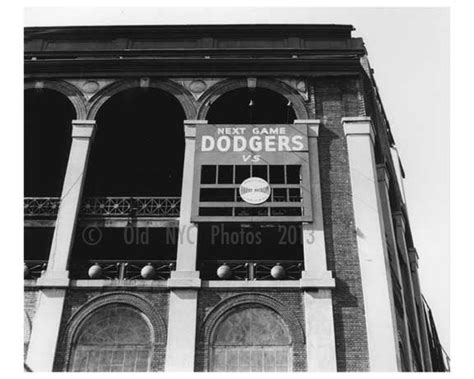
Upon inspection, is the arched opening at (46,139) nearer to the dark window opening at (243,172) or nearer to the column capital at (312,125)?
the dark window opening at (243,172)

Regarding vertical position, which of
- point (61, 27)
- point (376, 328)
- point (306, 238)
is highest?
point (61, 27)

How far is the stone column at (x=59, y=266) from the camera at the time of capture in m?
16.4

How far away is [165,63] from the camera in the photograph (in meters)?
21.7

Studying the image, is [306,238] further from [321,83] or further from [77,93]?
[77,93]

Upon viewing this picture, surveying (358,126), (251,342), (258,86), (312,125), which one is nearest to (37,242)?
(251,342)

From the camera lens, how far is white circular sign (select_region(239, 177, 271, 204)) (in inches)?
750

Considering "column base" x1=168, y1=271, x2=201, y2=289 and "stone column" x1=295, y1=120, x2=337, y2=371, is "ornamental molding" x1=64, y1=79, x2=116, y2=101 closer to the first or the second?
"column base" x1=168, y1=271, x2=201, y2=289

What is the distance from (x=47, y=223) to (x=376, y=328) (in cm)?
1009

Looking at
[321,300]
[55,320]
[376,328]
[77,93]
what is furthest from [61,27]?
[376,328]

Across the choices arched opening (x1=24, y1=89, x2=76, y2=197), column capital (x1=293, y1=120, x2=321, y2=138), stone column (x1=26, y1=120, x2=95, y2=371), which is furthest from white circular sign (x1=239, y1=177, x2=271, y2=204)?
arched opening (x1=24, y1=89, x2=76, y2=197)

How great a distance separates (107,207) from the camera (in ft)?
66.6

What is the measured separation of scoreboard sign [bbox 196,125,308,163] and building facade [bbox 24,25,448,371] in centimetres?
5

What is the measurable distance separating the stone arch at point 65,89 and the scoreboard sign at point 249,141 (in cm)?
420

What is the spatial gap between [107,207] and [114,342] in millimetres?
4867
